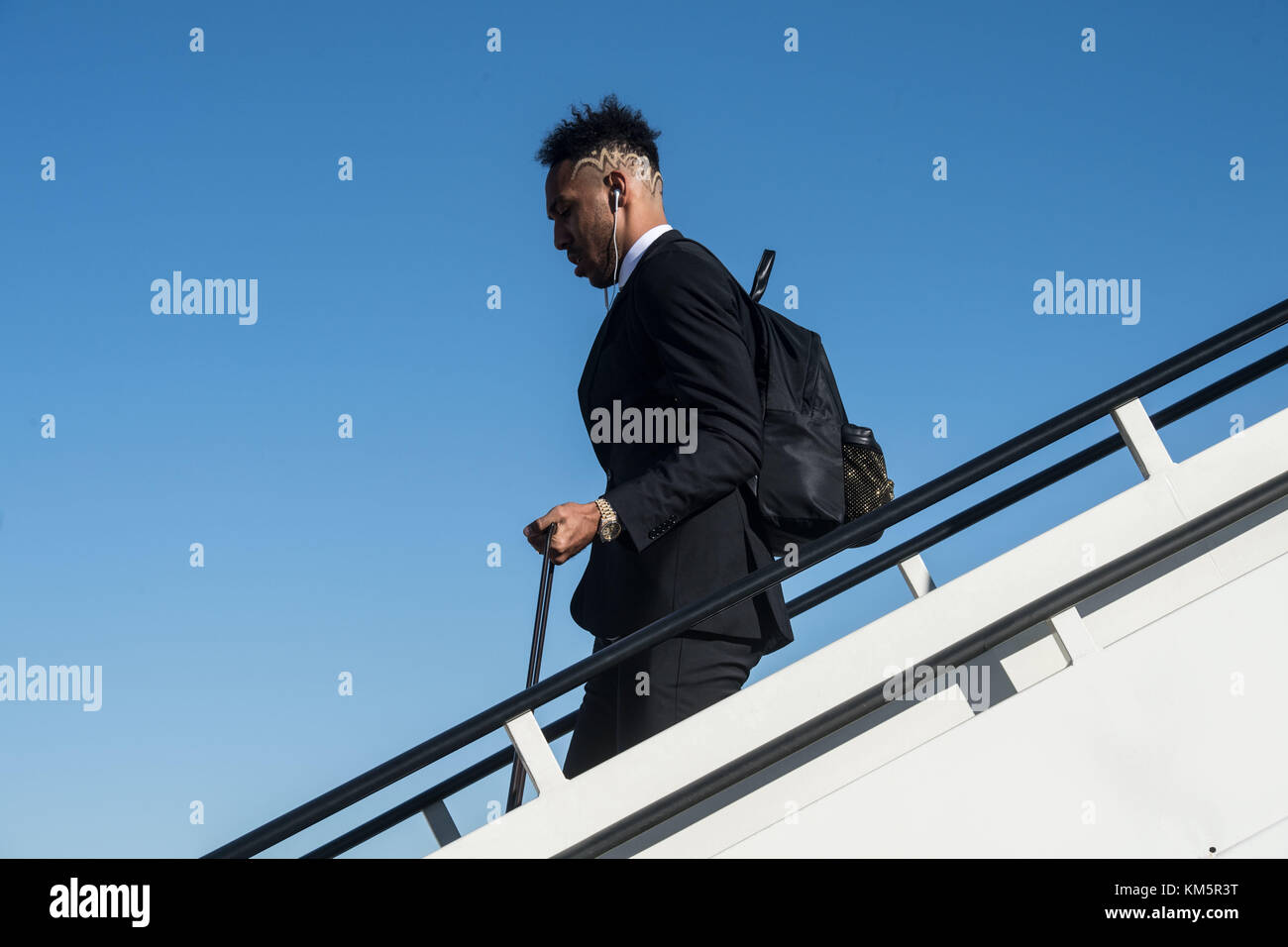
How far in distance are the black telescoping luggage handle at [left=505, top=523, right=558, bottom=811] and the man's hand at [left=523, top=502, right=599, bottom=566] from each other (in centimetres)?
4

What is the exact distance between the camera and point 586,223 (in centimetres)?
309

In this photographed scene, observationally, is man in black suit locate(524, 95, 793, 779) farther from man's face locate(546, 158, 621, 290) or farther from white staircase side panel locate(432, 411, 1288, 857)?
white staircase side panel locate(432, 411, 1288, 857)

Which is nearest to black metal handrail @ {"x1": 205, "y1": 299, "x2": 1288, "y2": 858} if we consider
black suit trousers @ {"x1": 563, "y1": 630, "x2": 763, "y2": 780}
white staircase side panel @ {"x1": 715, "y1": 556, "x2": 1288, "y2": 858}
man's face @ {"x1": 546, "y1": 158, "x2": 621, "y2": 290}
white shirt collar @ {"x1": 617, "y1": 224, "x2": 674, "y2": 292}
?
black suit trousers @ {"x1": 563, "y1": 630, "x2": 763, "y2": 780}

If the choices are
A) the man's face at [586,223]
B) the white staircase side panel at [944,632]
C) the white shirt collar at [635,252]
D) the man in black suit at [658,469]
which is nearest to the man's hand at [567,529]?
the man in black suit at [658,469]

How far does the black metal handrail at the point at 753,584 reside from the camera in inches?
88.1

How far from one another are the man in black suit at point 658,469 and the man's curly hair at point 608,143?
14mm

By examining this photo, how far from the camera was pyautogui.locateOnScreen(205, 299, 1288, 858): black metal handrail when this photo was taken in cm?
224

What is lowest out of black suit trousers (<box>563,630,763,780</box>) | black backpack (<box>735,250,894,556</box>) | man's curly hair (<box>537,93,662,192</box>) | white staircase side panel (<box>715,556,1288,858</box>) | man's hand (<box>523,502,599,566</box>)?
white staircase side panel (<box>715,556,1288,858</box>)

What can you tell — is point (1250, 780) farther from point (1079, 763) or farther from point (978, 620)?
point (978, 620)

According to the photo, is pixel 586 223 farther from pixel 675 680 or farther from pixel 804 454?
pixel 675 680

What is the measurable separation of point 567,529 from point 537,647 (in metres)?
0.45

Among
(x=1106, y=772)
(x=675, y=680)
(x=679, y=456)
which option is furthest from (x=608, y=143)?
(x=1106, y=772)

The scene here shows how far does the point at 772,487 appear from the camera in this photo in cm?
274

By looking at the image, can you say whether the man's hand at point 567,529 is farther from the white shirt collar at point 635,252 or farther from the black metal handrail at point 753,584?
the white shirt collar at point 635,252
